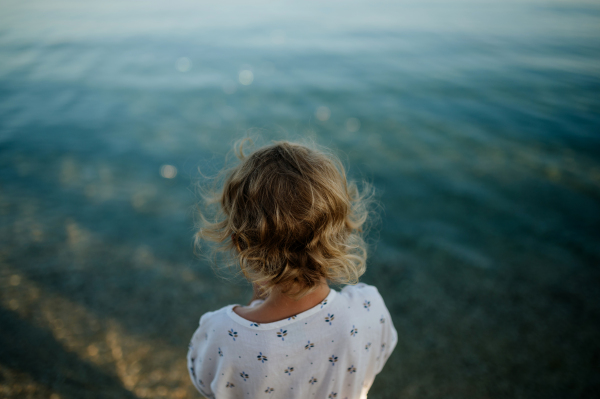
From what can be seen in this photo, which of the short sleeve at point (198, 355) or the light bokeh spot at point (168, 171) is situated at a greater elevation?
the short sleeve at point (198, 355)

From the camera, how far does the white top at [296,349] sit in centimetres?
99

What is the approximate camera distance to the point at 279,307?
1.00 m

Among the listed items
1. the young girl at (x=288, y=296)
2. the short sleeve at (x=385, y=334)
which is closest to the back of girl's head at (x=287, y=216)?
the young girl at (x=288, y=296)

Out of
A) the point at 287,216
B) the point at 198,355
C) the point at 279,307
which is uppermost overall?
the point at 287,216

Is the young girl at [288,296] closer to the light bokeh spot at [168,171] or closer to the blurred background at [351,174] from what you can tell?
the blurred background at [351,174]

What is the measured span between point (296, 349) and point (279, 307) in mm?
137

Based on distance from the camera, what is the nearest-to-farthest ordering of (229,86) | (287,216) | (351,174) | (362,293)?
(287,216), (362,293), (351,174), (229,86)

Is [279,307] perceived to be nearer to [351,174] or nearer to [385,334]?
[385,334]

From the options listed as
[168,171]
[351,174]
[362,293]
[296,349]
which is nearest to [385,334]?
[362,293]

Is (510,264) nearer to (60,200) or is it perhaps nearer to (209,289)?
(209,289)

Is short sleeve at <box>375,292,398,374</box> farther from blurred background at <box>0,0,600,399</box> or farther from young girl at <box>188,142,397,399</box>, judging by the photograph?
blurred background at <box>0,0,600,399</box>

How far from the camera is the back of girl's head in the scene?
3.01ft

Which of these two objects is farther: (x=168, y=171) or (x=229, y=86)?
(x=229, y=86)

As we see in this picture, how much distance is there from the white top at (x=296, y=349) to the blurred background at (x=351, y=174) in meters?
1.05
